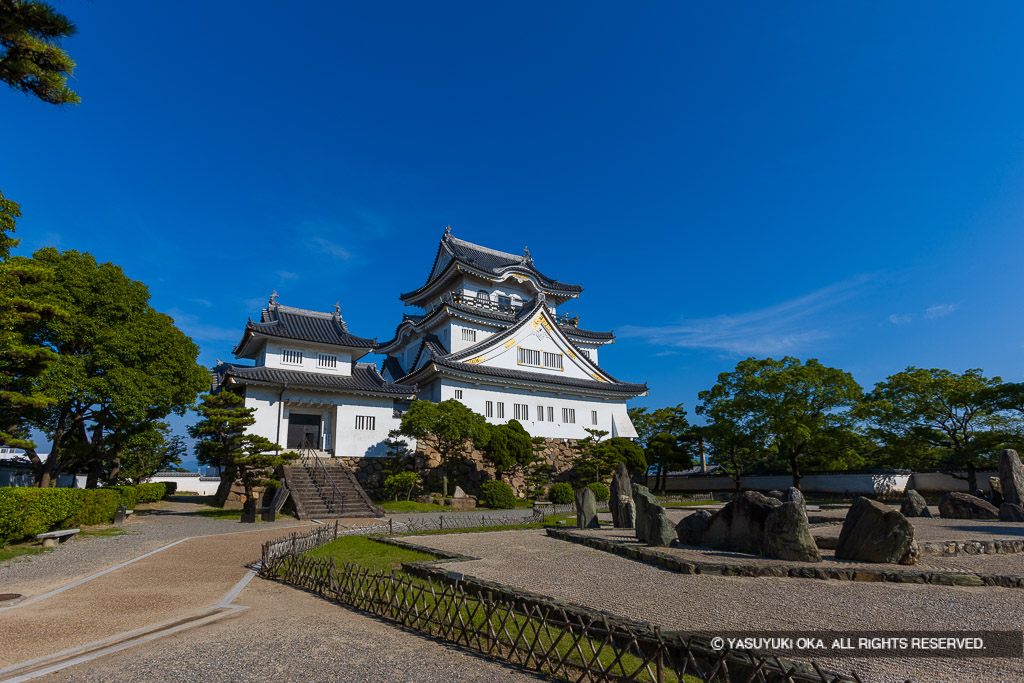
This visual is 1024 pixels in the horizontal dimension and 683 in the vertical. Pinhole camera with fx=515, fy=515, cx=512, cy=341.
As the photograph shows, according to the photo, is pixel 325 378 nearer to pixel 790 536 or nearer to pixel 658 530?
pixel 658 530

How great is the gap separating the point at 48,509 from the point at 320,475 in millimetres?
11111

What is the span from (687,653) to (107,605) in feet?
28.1

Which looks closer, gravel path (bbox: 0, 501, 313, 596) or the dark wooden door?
gravel path (bbox: 0, 501, 313, 596)

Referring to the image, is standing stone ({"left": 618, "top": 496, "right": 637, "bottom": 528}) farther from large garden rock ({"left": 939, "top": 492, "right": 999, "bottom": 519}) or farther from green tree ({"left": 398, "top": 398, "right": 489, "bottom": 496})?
green tree ({"left": 398, "top": 398, "right": 489, "bottom": 496})

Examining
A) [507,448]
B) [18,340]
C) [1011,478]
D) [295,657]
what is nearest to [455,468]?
[507,448]

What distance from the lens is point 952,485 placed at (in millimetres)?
30141

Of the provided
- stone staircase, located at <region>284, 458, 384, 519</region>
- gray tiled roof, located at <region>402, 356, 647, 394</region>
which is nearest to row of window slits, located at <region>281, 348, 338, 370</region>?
gray tiled roof, located at <region>402, 356, 647, 394</region>

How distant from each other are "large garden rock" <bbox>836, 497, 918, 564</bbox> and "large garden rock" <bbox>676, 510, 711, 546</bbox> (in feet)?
9.59

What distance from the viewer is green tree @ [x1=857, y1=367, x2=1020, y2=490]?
26281mm

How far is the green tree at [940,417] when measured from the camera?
26281mm

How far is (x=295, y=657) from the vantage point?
225 inches

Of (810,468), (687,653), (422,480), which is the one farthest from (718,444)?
(687,653)

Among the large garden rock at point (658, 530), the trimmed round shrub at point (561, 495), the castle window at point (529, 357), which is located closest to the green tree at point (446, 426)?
the trimmed round shrub at point (561, 495)

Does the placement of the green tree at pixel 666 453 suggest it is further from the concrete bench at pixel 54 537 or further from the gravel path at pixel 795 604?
the concrete bench at pixel 54 537
